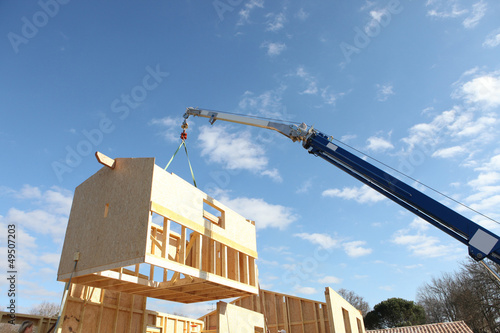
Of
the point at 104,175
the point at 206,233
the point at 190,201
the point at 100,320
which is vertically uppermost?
the point at 104,175

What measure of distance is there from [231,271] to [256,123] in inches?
222

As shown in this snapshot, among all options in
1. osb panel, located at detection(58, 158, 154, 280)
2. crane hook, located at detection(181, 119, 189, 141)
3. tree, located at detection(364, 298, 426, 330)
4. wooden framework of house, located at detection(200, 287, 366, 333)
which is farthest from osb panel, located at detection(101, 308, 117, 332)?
tree, located at detection(364, 298, 426, 330)

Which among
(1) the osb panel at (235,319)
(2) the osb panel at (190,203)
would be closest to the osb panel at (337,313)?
(1) the osb panel at (235,319)

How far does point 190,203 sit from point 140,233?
1.86 meters

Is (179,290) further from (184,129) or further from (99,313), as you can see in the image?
(184,129)

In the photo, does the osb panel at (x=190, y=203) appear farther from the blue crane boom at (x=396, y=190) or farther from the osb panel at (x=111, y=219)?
the blue crane boom at (x=396, y=190)

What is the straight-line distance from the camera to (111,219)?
27.5 ft

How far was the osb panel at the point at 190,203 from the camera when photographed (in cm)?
833

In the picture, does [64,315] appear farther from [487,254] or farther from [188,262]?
[487,254]

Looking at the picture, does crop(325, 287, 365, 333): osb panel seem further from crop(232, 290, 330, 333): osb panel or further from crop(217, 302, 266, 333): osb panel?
crop(217, 302, 266, 333): osb panel

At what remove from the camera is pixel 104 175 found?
30.5 ft

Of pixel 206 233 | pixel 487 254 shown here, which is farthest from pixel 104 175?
pixel 487 254

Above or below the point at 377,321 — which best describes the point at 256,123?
above

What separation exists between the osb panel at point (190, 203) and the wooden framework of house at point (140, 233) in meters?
0.02
